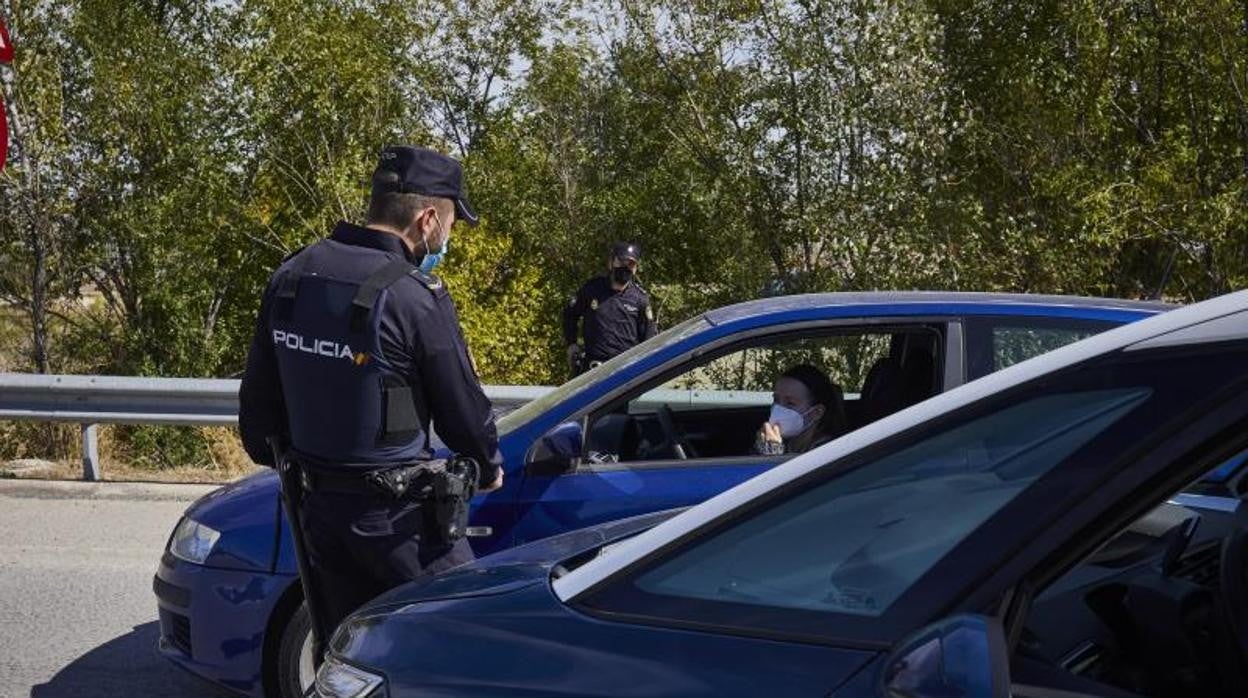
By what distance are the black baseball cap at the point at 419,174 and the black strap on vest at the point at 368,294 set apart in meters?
0.29

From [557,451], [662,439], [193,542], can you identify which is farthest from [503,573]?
[662,439]

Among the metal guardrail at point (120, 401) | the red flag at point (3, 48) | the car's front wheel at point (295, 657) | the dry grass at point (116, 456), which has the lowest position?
the dry grass at point (116, 456)

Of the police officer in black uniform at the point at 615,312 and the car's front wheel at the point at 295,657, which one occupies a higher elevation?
the police officer in black uniform at the point at 615,312

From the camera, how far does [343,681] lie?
2658 mm

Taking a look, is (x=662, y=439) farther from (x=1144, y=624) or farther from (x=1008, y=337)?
(x=1144, y=624)

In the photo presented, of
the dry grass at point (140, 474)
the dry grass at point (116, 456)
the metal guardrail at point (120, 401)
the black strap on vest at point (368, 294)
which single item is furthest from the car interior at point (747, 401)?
the dry grass at point (116, 456)

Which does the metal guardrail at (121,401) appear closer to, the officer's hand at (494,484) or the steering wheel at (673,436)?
the steering wheel at (673,436)

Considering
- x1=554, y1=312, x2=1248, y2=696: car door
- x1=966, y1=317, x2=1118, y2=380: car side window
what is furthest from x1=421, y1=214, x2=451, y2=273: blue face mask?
x1=966, y1=317, x2=1118, y2=380: car side window

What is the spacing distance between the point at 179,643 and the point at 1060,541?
3424 mm

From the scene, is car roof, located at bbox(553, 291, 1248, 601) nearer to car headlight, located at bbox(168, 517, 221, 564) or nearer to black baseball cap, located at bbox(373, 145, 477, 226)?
black baseball cap, located at bbox(373, 145, 477, 226)

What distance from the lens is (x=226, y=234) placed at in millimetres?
16000

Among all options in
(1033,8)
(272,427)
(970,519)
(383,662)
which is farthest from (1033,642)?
(1033,8)

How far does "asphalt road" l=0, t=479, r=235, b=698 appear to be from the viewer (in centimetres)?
532

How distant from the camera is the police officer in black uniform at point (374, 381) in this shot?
3.51m
